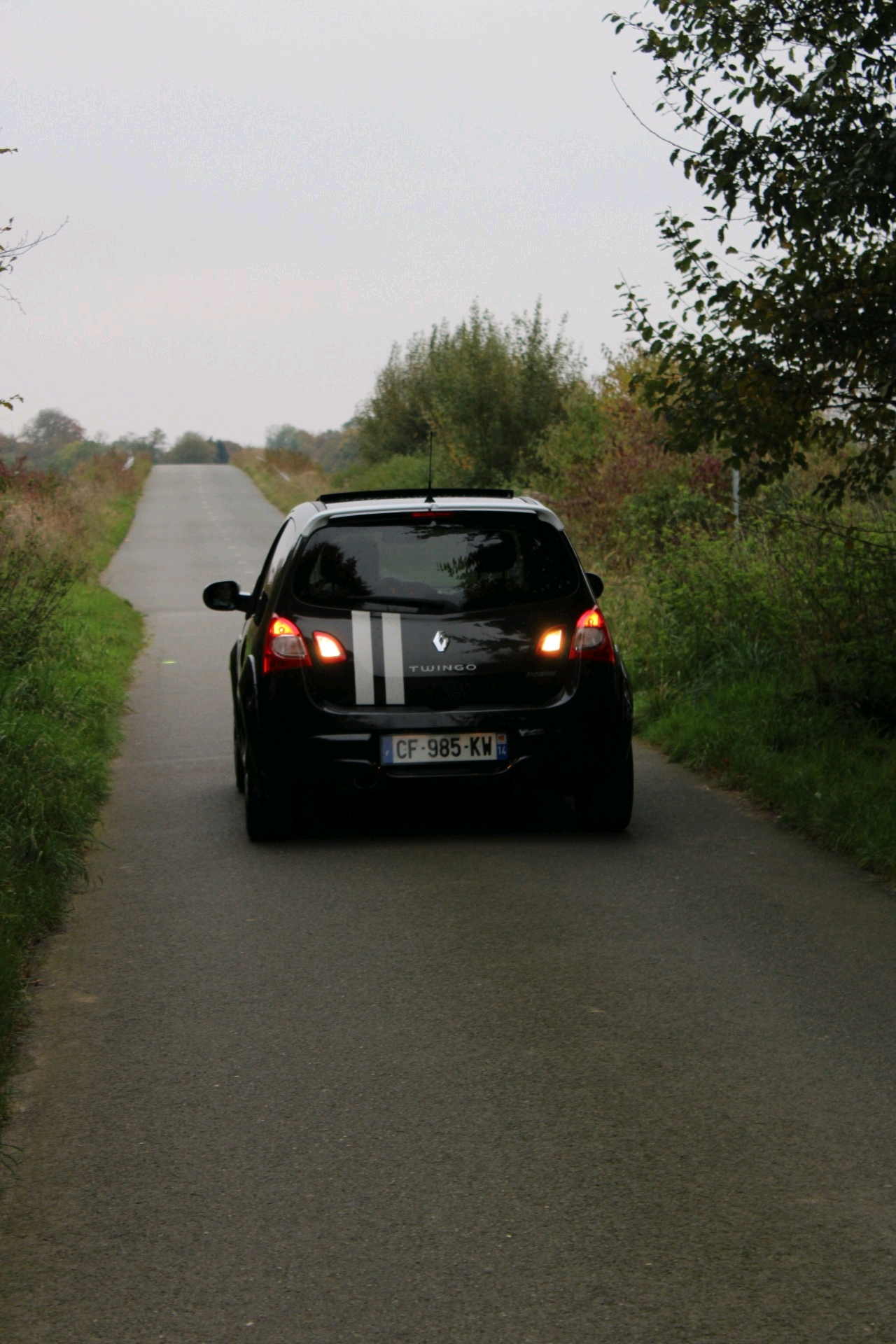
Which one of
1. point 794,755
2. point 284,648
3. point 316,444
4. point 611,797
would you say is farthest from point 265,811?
point 316,444

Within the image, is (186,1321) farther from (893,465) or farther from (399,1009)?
(893,465)

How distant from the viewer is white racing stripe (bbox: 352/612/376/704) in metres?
7.96

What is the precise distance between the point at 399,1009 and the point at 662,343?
17.2 ft

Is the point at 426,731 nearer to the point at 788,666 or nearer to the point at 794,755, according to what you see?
the point at 794,755

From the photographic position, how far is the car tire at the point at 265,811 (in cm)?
815

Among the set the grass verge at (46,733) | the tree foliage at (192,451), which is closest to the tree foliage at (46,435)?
the grass verge at (46,733)

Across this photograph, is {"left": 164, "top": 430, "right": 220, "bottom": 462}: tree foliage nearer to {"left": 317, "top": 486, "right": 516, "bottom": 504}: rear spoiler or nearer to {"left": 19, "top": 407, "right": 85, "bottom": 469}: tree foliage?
{"left": 19, "top": 407, "right": 85, "bottom": 469}: tree foliage

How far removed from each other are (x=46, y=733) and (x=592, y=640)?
3928 millimetres

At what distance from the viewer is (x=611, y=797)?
8273 millimetres

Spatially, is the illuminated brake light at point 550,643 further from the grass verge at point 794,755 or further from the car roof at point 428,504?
the grass verge at point 794,755

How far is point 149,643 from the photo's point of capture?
19.9 m

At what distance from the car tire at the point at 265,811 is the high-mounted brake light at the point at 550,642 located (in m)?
1.47

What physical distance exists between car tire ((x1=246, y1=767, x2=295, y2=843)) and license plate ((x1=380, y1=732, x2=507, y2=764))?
62cm

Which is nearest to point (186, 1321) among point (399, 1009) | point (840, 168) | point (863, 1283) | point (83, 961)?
point (863, 1283)
